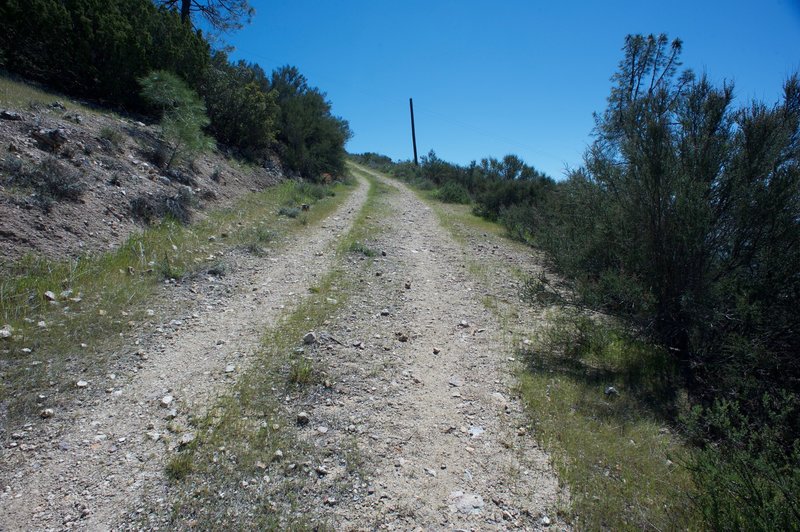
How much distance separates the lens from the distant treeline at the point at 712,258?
11.0ft

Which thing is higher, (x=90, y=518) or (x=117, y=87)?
(x=117, y=87)

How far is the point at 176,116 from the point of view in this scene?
11.2 metres

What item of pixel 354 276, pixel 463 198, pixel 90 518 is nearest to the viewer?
pixel 90 518

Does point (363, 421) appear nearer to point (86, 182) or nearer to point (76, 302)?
point (76, 302)

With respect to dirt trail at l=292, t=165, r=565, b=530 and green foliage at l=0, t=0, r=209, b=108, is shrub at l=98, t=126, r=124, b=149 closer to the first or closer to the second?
green foliage at l=0, t=0, r=209, b=108

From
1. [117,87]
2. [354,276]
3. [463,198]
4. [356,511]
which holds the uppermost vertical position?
[117,87]

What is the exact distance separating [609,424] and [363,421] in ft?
7.46

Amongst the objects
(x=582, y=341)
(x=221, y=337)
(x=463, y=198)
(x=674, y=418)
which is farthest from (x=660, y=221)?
(x=463, y=198)

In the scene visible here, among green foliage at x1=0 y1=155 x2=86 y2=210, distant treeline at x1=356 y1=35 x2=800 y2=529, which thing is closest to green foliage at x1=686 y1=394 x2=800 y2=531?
distant treeline at x1=356 y1=35 x2=800 y2=529

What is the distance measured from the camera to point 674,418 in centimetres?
379

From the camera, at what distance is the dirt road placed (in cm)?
270

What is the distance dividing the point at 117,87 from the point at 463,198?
50.0ft

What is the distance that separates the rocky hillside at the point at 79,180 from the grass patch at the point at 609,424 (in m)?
6.86

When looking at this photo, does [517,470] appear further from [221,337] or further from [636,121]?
[636,121]
